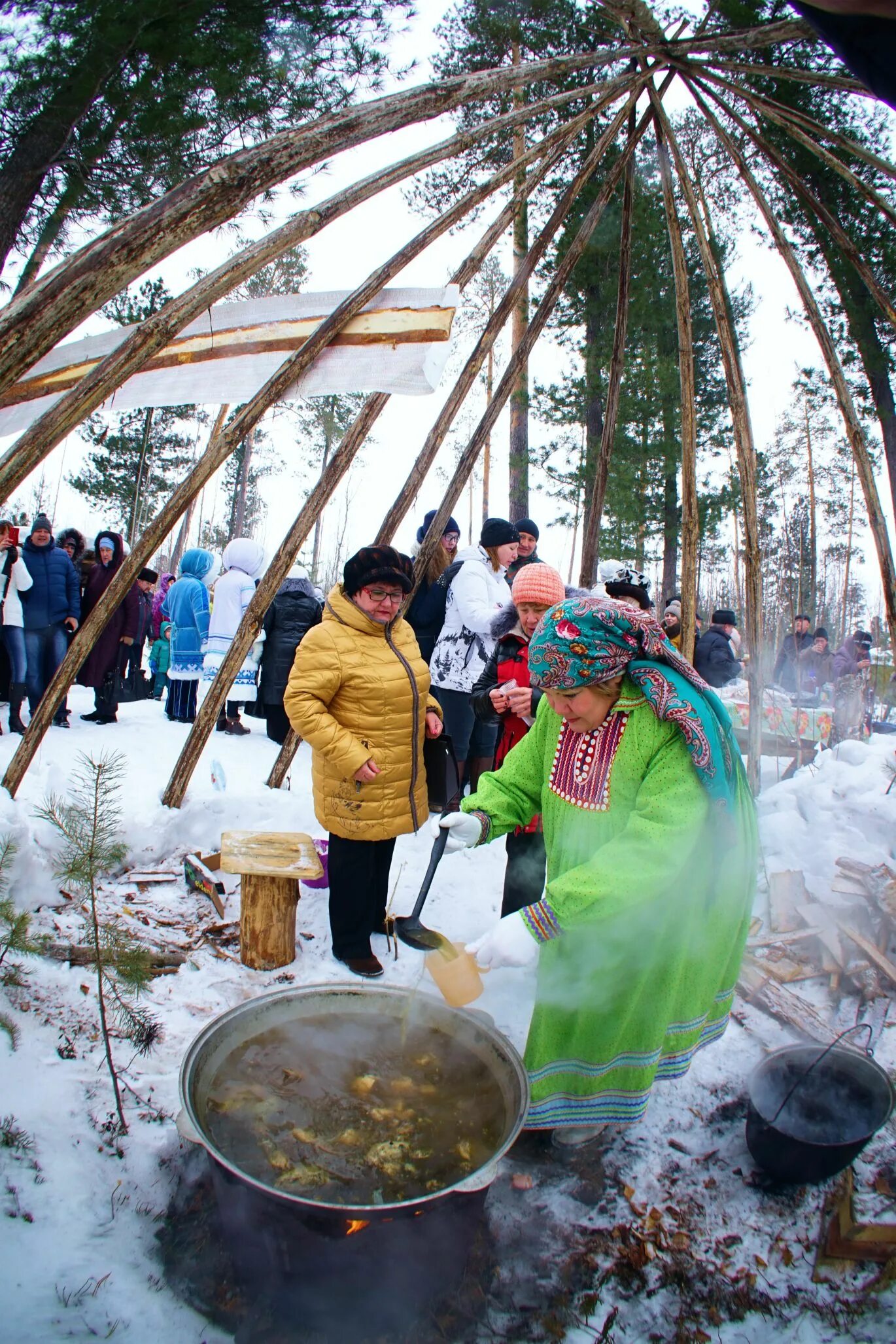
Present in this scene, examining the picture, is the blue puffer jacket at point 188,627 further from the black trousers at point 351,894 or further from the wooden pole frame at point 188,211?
the wooden pole frame at point 188,211

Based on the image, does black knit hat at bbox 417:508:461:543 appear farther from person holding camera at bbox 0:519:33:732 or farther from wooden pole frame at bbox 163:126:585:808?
person holding camera at bbox 0:519:33:732

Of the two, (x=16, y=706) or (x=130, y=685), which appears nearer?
(x=16, y=706)

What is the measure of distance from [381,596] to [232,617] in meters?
3.65

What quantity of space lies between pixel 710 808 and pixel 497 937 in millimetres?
730

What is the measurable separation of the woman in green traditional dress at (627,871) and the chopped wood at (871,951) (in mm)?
1830

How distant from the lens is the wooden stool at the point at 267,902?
3.29m

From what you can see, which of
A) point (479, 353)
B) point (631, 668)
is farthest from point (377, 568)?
point (479, 353)

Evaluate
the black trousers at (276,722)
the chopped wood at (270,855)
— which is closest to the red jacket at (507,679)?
the chopped wood at (270,855)

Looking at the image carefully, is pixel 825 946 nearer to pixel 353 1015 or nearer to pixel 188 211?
pixel 353 1015

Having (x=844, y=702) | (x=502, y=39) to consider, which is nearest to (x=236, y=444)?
(x=502, y=39)

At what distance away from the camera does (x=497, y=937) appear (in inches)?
76.4

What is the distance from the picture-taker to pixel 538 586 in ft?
11.0

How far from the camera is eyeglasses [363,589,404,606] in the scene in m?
3.26

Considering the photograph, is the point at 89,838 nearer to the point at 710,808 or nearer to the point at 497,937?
the point at 497,937
